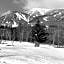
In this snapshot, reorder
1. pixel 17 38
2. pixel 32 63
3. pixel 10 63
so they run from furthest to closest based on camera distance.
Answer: pixel 17 38
pixel 32 63
pixel 10 63

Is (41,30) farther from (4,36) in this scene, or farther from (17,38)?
(4,36)

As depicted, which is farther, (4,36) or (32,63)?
(4,36)

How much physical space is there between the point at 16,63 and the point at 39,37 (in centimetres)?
3605

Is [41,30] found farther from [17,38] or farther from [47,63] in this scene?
[47,63]

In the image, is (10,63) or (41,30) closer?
(10,63)

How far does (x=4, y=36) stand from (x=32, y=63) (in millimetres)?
70854

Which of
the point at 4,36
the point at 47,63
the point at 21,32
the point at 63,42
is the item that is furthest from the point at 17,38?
the point at 47,63

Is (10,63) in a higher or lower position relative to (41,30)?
lower

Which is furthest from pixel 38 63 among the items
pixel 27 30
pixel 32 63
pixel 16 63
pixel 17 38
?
pixel 27 30

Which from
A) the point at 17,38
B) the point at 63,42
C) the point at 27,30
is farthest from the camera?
the point at 27,30

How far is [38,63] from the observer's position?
41.6 ft

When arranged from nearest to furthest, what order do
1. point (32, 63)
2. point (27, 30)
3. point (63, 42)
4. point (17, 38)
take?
point (32, 63), point (63, 42), point (17, 38), point (27, 30)

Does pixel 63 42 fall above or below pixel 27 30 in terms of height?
below

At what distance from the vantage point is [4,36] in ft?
268
